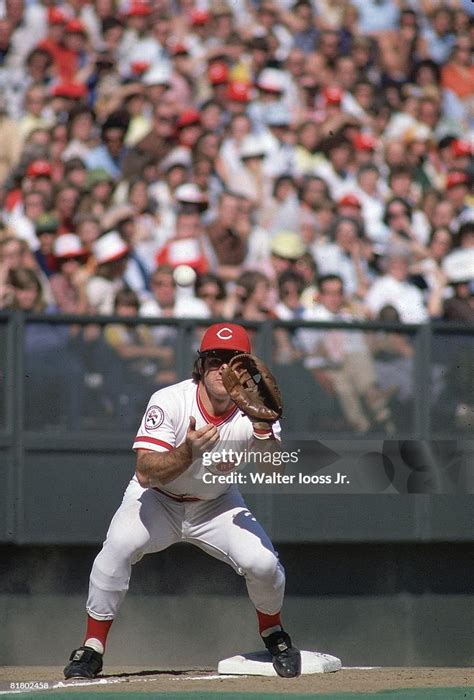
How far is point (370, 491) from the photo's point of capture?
7102 mm

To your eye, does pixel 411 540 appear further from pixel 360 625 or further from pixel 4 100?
pixel 4 100

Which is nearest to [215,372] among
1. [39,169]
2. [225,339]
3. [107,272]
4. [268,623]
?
[225,339]

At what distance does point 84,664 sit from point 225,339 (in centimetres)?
158

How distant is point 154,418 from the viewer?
516 cm

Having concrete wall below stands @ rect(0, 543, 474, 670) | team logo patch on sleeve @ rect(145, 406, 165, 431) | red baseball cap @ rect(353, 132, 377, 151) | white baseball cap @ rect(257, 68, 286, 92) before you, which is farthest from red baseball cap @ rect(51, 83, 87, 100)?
team logo patch on sleeve @ rect(145, 406, 165, 431)

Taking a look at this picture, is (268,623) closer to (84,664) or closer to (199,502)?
(199,502)

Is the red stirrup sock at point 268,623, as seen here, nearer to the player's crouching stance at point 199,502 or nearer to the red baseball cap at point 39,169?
the player's crouching stance at point 199,502

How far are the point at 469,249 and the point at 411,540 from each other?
259 centimetres

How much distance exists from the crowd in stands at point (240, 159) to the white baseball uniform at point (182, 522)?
6.05ft

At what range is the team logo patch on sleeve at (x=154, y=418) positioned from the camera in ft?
16.9

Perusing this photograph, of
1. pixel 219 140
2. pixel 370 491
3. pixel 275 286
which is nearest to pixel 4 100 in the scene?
pixel 219 140

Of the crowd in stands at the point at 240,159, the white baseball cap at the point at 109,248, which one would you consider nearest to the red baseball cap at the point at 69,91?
the crowd in stands at the point at 240,159

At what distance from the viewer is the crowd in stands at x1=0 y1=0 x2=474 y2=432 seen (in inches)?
319

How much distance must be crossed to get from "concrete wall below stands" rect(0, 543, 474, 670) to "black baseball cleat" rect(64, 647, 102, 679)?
1700 mm
